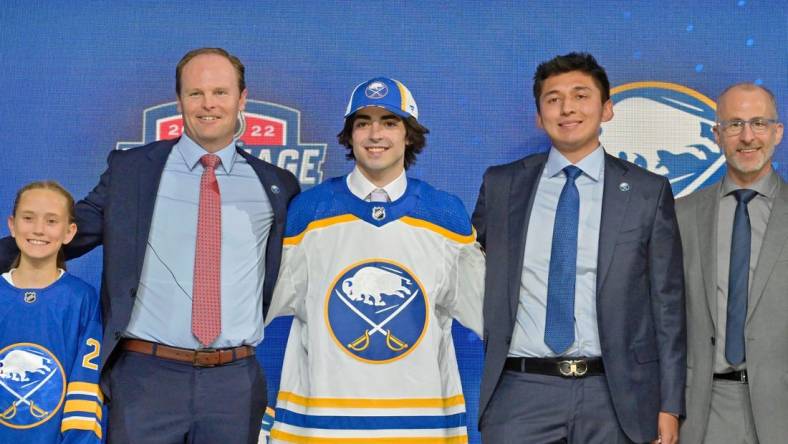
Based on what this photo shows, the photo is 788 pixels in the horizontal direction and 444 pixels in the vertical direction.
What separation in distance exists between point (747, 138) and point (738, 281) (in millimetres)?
488

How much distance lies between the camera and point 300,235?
312cm

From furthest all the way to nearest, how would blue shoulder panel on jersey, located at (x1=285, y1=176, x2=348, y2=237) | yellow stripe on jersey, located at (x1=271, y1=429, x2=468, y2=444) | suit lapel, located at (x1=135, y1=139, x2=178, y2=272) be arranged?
blue shoulder panel on jersey, located at (x1=285, y1=176, x2=348, y2=237)
suit lapel, located at (x1=135, y1=139, x2=178, y2=272)
yellow stripe on jersey, located at (x1=271, y1=429, x2=468, y2=444)

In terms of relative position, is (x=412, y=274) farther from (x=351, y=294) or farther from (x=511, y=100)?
(x=511, y=100)

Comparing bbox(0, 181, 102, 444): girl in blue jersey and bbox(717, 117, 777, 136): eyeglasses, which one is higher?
bbox(717, 117, 777, 136): eyeglasses

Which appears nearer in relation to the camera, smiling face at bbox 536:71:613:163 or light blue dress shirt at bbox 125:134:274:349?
light blue dress shirt at bbox 125:134:274:349

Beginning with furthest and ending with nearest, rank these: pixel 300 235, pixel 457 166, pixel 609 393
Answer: pixel 457 166, pixel 300 235, pixel 609 393

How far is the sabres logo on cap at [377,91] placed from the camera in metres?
3.12

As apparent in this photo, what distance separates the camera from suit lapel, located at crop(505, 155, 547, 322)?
9.82 ft

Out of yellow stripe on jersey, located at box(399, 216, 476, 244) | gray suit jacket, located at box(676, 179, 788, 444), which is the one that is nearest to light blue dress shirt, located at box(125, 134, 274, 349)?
yellow stripe on jersey, located at box(399, 216, 476, 244)

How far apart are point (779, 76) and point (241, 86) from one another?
2.39 m

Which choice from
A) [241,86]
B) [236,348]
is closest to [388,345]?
[236,348]

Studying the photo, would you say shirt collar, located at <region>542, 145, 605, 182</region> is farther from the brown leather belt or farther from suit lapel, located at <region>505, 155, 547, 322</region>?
the brown leather belt

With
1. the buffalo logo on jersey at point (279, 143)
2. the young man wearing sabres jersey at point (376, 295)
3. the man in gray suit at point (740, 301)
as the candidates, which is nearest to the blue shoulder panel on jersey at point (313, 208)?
the young man wearing sabres jersey at point (376, 295)

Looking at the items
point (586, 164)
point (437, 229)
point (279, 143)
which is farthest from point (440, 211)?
point (279, 143)
